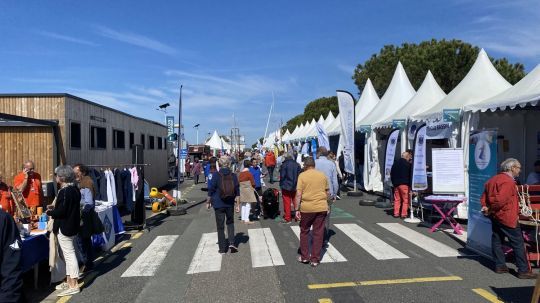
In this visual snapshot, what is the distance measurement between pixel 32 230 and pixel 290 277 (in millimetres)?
4059

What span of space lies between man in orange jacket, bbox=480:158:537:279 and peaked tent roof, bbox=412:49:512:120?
542 centimetres

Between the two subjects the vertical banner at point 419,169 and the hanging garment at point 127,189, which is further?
the hanging garment at point 127,189

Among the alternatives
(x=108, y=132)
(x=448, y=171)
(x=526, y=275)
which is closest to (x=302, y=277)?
(x=526, y=275)

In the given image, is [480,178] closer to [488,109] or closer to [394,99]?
[488,109]

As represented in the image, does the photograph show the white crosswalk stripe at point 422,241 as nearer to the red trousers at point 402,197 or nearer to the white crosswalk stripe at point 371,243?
the white crosswalk stripe at point 371,243

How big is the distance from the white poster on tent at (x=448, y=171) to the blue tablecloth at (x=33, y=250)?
8.23 metres

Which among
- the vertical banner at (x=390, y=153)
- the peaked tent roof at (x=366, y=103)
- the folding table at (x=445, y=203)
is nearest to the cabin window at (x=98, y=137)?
the vertical banner at (x=390, y=153)

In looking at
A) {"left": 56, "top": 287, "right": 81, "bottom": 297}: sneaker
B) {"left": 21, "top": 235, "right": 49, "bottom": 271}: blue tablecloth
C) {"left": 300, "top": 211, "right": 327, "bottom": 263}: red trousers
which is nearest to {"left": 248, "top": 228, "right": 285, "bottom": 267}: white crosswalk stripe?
{"left": 300, "top": 211, "right": 327, "bottom": 263}: red trousers

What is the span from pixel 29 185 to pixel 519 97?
35.5 ft

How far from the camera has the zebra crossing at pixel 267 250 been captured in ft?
24.6

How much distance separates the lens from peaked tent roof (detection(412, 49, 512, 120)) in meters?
12.2

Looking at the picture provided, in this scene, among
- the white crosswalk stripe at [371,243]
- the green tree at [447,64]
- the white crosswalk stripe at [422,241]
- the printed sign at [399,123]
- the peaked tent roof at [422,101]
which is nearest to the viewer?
A: the white crosswalk stripe at [371,243]

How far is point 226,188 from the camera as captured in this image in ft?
27.4

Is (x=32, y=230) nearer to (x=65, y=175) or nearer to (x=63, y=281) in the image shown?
(x=63, y=281)
